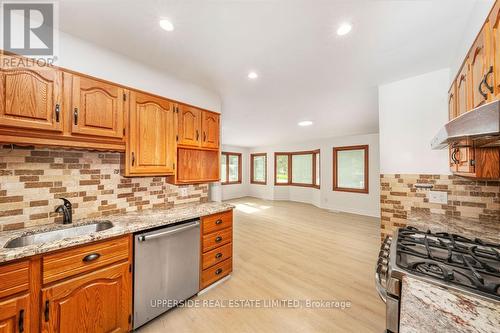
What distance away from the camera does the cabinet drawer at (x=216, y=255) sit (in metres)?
2.05

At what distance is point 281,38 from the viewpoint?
5.31 feet

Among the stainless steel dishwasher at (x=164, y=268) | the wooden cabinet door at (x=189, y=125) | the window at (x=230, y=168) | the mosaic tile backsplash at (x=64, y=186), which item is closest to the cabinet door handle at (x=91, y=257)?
the stainless steel dishwasher at (x=164, y=268)

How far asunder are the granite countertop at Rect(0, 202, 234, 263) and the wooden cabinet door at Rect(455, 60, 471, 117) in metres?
2.24

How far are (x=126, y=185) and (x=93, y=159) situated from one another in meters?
0.39

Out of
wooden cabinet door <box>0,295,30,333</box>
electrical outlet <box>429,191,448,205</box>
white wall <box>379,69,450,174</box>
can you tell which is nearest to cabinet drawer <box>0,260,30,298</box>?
wooden cabinet door <box>0,295,30,333</box>

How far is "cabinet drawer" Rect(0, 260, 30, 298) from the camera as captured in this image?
103 centimetres

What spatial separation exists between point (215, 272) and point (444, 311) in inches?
77.6

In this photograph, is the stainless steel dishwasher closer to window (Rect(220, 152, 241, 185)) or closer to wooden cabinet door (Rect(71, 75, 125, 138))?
wooden cabinet door (Rect(71, 75, 125, 138))

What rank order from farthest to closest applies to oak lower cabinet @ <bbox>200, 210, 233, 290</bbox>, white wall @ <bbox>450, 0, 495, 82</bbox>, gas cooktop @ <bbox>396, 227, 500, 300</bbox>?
oak lower cabinet @ <bbox>200, 210, 233, 290</bbox>
white wall @ <bbox>450, 0, 495, 82</bbox>
gas cooktop @ <bbox>396, 227, 500, 300</bbox>

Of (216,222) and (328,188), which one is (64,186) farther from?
(328,188)

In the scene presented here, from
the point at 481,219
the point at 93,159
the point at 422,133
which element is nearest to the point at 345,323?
the point at 481,219

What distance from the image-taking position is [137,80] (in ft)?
6.64

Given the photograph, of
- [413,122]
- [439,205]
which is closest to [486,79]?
[413,122]

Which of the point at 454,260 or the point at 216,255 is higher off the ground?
the point at 454,260
